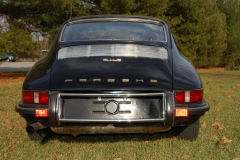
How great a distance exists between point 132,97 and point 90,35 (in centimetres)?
128

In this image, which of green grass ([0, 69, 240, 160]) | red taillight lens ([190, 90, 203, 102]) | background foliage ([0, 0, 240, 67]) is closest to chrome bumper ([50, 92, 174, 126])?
red taillight lens ([190, 90, 203, 102])

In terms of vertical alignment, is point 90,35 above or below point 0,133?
above

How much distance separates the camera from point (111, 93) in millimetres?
2748

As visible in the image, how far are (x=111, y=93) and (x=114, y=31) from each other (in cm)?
126

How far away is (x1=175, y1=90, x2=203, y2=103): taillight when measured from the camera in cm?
286

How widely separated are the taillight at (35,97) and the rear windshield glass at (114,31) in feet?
3.28

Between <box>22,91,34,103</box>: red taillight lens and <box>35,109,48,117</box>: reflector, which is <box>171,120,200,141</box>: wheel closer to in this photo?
<box>35,109,48,117</box>: reflector

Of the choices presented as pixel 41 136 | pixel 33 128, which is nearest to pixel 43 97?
pixel 33 128

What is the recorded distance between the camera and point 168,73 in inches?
116

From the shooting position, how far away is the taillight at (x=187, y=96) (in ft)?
9.40

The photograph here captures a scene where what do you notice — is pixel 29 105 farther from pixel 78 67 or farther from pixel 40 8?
pixel 40 8

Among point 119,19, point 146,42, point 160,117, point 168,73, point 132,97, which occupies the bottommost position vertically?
point 160,117

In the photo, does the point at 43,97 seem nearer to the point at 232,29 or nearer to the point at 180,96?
the point at 180,96

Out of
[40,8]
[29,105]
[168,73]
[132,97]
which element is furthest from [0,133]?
[40,8]
